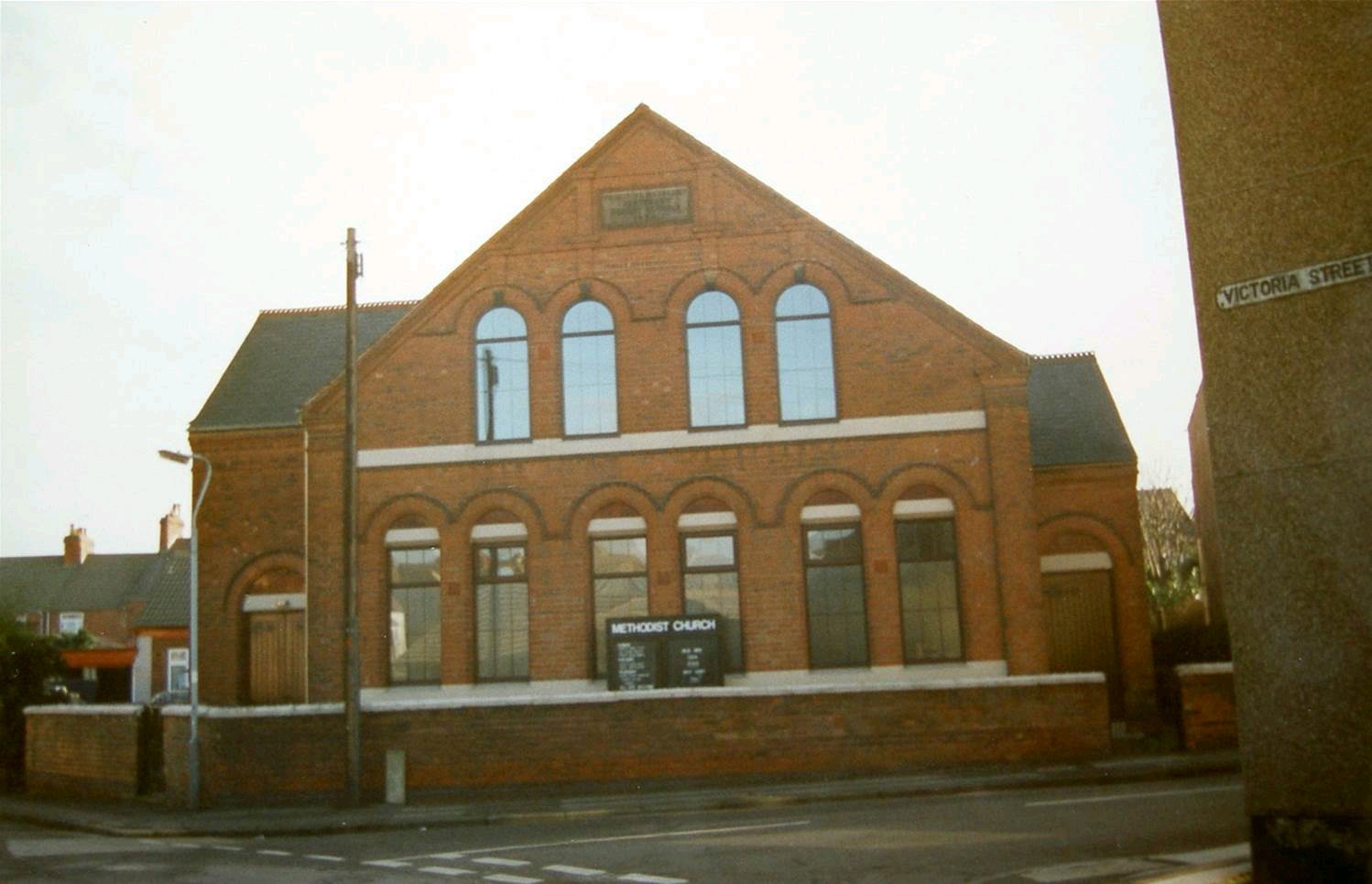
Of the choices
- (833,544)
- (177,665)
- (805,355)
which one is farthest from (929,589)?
(177,665)

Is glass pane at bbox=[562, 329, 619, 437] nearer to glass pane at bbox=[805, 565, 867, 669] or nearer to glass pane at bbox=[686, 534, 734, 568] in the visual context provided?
glass pane at bbox=[686, 534, 734, 568]

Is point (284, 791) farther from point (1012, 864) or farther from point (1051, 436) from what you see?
point (1051, 436)

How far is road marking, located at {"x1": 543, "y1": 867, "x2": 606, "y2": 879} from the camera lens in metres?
12.1

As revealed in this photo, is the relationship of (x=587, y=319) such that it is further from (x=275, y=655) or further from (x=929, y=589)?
(x=275, y=655)

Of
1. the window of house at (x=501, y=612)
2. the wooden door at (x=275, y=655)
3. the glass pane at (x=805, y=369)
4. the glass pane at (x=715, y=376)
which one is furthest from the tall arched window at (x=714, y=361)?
the wooden door at (x=275, y=655)

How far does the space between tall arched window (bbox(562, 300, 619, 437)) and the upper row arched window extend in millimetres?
17

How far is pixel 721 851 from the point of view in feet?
42.9

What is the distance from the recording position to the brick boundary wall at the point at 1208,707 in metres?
20.4

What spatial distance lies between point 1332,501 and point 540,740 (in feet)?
46.3

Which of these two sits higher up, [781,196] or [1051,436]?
[781,196]

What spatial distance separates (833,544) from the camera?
2370 cm

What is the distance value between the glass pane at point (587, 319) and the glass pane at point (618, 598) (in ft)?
15.0

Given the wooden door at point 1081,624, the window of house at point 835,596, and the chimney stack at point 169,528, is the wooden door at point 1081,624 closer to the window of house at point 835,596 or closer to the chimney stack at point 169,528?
the window of house at point 835,596

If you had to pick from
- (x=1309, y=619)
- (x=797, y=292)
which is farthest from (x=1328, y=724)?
(x=797, y=292)
